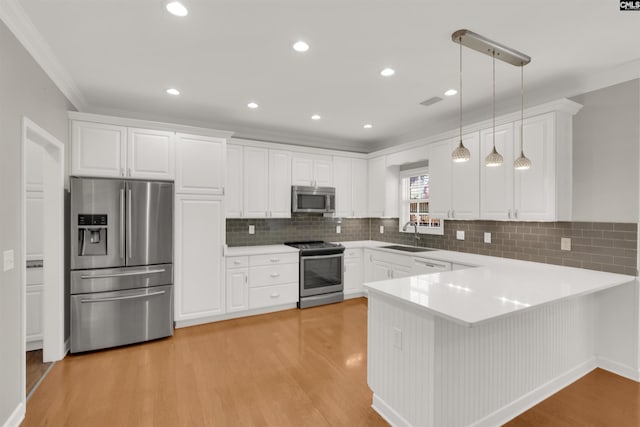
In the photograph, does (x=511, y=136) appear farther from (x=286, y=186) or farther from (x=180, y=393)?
(x=180, y=393)

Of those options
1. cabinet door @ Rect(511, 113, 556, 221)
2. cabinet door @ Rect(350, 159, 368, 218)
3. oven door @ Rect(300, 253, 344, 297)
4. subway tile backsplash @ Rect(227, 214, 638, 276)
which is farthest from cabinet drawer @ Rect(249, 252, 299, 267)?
cabinet door @ Rect(511, 113, 556, 221)

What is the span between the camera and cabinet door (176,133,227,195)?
12.0 feet

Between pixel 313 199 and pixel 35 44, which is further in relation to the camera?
pixel 313 199

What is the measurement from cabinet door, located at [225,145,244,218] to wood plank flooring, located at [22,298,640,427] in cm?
170

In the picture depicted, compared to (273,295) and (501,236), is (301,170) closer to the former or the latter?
(273,295)

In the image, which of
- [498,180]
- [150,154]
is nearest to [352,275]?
[498,180]

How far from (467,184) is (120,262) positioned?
3.98 metres

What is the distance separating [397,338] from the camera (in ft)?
6.40

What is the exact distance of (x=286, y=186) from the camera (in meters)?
4.68

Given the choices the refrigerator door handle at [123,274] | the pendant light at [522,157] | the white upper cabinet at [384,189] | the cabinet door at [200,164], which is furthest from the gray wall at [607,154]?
the refrigerator door handle at [123,274]

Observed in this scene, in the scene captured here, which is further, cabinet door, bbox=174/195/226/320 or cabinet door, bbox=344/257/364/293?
cabinet door, bbox=344/257/364/293

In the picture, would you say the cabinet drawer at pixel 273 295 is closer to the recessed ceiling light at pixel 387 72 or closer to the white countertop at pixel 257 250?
the white countertop at pixel 257 250

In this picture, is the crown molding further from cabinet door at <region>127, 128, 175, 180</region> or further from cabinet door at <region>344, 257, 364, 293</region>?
cabinet door at <region>344, 257, 364, 293</region>

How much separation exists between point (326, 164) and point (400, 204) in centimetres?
141
